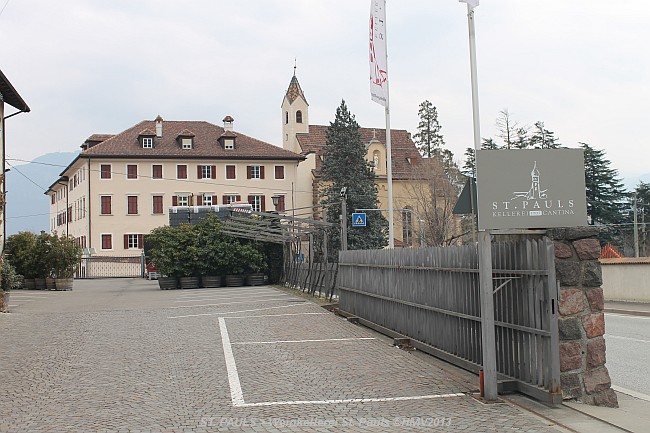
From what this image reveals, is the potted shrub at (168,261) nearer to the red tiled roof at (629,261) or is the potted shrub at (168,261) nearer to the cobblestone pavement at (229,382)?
the cobblestone pavement at (229,382)

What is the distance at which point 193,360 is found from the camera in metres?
11.9

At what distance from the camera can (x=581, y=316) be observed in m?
8.26

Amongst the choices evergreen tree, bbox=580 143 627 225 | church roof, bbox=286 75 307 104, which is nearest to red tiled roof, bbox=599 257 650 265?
evergreen tree, bbox=580 143 627 225

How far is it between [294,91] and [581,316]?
86.8 m

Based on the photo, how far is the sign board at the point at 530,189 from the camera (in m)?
8.23

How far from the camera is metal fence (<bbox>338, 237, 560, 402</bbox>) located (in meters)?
8.26

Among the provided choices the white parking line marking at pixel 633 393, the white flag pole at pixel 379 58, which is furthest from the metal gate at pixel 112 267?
the white parking line marking at pixel 633 393

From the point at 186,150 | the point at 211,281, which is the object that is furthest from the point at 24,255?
the point at 186,150

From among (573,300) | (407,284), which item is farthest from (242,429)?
(407,284)

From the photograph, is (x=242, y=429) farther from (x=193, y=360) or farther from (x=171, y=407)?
(x=193, y=360)

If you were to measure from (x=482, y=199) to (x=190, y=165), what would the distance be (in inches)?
2712

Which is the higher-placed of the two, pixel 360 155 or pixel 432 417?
pixel 360 155

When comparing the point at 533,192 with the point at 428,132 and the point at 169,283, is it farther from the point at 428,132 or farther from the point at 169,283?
the point at 428,132

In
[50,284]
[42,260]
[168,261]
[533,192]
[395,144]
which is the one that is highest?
[395,144]
